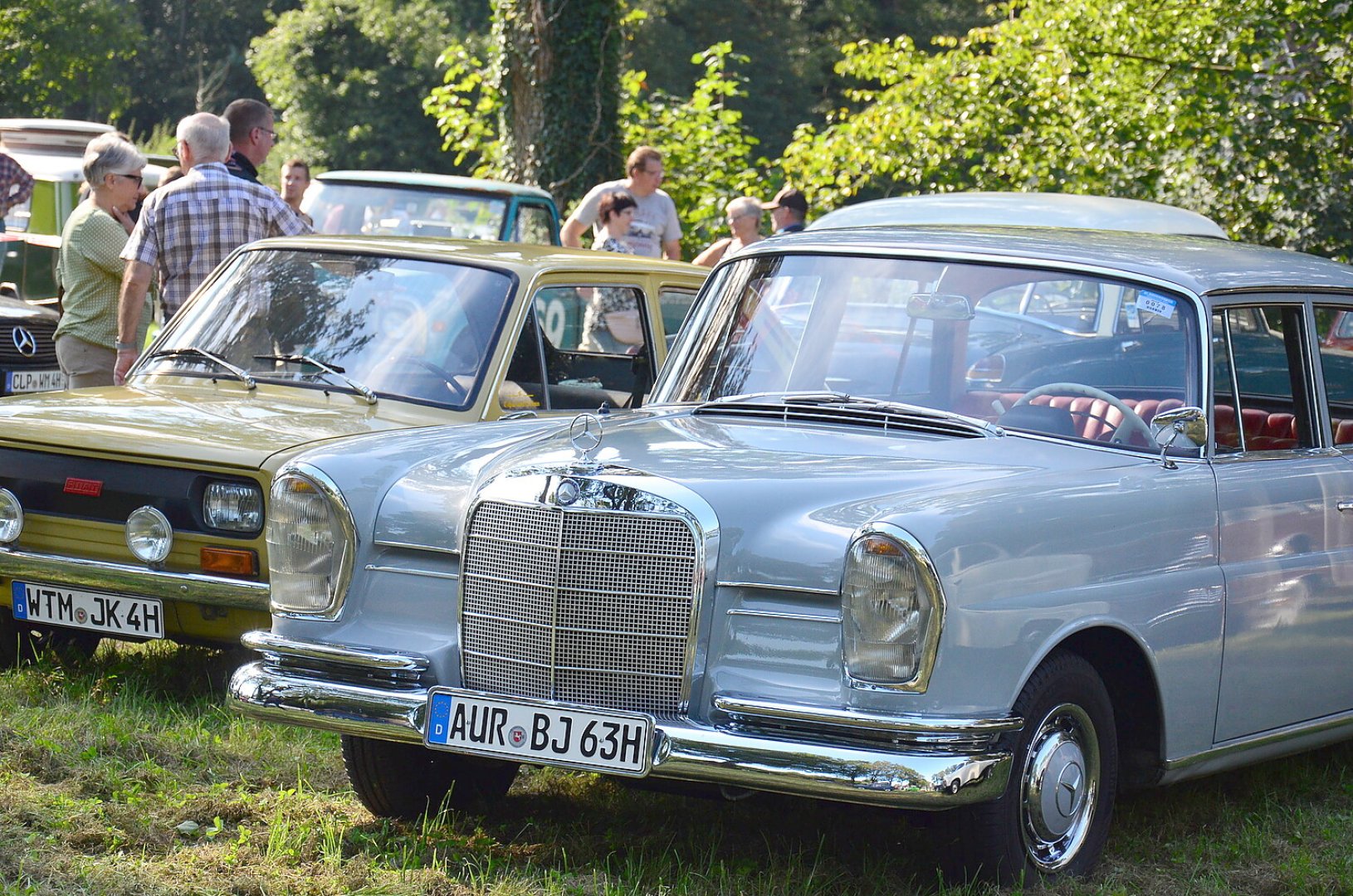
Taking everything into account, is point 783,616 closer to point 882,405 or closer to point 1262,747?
point 882,405

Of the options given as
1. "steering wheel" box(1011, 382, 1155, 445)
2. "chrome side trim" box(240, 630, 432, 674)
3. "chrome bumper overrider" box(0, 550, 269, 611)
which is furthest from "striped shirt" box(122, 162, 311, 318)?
"steering wheel" box(1011, 382, 1155, 445)

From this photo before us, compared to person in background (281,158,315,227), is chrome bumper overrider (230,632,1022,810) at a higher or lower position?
lower

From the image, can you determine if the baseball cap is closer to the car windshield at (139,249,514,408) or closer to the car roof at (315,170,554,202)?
the car roof at (315,170,554,202)

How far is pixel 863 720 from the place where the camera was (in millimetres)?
3672

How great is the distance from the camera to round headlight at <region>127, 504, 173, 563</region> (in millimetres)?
5668

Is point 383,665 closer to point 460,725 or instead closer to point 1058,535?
point 460,725

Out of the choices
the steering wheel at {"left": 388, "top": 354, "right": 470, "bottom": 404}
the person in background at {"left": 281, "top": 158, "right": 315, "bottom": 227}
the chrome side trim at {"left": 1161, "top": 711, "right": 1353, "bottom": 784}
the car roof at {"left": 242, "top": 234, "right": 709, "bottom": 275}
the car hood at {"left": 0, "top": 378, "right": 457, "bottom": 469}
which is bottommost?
the chrome side trim at {"left": 1161, "top": 711, "right": 1353, "bottom": 784}

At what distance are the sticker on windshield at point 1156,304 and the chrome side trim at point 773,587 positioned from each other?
5.26 ft

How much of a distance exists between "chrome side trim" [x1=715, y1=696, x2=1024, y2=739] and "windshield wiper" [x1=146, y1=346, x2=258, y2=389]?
3.33 meters

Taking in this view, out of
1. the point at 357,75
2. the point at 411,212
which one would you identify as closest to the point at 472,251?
the point at 411,212

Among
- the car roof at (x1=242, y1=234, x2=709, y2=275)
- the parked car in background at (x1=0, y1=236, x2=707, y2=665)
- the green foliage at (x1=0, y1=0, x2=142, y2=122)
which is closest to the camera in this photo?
the parked car in background at (x1=0, y1=236, x2=707, y2=665)

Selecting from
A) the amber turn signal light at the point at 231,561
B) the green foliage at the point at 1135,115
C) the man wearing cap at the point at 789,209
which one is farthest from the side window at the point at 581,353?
the green foliage at the point at 1135,115

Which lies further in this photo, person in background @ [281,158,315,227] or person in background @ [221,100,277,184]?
person in background @ [281,158,315,227]

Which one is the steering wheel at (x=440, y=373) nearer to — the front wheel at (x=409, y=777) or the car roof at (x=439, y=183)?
the front wheel at (x=409, y=777)
